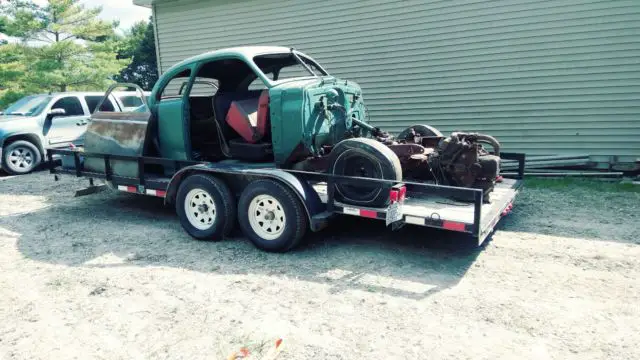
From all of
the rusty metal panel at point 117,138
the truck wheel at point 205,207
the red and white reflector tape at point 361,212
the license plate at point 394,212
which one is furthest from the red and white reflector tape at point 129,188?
the license plate at point 394,212

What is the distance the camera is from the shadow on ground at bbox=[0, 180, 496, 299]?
4434 mm

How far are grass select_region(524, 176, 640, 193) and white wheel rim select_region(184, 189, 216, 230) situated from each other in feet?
17.5

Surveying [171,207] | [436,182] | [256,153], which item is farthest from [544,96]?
[171,207]

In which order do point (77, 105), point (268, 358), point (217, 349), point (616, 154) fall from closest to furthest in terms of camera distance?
point (268, 358)
point (217, 349)
point (616, 154)
point (77, 105)

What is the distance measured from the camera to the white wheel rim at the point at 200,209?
5527mm

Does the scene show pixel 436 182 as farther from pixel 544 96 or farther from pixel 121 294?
pixel 544 96

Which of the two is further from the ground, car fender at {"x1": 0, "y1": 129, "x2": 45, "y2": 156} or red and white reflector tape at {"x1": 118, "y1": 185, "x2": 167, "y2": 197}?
car fender at {"x1": 0, "y1": 129, "x2": 45, "y2": 156}

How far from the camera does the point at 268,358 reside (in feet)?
10.2

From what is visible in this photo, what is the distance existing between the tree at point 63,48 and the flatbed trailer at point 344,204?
1383cm

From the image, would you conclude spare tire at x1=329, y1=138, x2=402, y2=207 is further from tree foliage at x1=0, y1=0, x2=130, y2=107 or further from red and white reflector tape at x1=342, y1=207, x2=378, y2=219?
tree foliage at x1=0, y1=0, x2=130, y2=107

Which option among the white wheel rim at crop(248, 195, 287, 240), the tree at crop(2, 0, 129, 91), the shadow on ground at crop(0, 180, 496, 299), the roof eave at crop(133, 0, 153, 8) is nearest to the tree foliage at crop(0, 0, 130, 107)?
the tree at crop(2, 0, 129, 91)

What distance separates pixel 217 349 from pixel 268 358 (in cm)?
43

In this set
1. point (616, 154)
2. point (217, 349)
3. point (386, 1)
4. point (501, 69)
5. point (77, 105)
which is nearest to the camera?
point (217, 349)

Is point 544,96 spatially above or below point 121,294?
above
